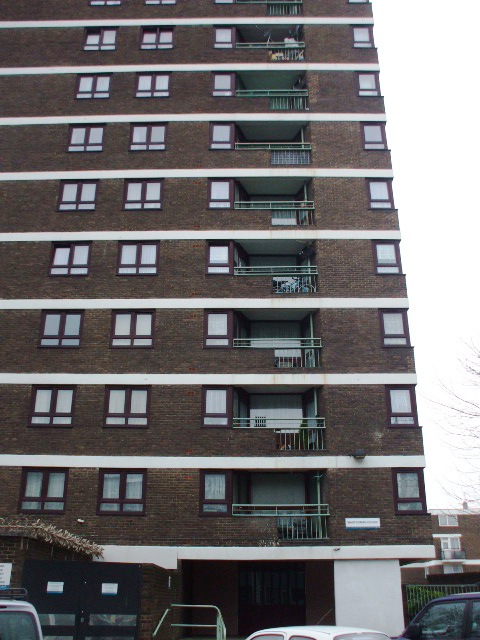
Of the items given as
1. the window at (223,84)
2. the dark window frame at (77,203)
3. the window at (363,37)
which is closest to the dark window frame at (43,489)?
the dark window frame at (77,203)

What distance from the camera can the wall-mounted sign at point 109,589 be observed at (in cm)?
1453

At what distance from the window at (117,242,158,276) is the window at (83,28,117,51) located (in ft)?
31.3

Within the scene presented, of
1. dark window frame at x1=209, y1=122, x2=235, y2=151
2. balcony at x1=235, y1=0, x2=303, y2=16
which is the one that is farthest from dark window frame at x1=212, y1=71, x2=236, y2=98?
balcony at x1=235, y1=0, x2=303, y2=16

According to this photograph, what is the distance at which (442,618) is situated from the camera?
10203 millimetres

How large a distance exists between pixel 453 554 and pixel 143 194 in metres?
46.7

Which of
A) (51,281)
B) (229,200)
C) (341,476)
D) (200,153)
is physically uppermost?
(200,153)

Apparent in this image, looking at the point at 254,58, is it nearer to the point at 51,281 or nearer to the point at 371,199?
the point at 371,199

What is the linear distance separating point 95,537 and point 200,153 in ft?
47.8

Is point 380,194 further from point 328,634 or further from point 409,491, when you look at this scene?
point 328,634

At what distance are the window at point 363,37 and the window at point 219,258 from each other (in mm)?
10981

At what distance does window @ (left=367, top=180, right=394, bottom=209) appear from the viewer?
967 inches

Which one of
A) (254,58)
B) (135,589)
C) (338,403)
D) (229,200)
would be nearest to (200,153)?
(229,200)

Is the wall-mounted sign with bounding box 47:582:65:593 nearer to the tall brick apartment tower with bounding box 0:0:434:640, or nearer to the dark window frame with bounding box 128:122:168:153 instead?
the tall brick apartment tower with bounding box 0:0:434:640

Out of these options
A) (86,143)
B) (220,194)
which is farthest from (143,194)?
(86,143)
